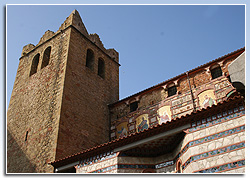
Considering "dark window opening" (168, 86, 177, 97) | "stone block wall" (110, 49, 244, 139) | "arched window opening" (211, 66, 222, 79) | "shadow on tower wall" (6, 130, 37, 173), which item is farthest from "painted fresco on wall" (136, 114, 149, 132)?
"shadow on tower wall" (6, 130, 37, 173)

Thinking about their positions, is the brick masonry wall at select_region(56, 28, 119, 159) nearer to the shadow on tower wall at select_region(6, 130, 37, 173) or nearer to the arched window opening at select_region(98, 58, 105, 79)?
the arched window opening at select_region(98, 58, 105, 79)

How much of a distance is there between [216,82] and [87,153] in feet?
19.7

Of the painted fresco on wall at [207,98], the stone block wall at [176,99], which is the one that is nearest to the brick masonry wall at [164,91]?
the stone block wall at [176,99]

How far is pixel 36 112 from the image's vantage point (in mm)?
13305

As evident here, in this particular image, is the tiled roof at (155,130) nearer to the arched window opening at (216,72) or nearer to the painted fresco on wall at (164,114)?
the painted fresco on wall at (164,114)

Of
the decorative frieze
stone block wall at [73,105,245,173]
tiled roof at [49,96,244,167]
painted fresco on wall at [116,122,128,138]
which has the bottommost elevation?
the decorative frieze

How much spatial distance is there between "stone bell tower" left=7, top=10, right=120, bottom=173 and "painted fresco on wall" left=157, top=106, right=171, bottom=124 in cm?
312

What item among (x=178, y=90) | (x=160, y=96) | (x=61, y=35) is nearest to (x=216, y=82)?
(x=178, y=90)

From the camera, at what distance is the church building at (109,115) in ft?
22.6

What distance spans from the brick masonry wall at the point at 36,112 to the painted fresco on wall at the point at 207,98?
611 cm

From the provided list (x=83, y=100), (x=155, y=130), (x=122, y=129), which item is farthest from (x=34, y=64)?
(x=155, y=130)

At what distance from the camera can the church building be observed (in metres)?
6.88

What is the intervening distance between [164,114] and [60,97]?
475cm

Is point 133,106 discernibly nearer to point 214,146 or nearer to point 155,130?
point 155,130
